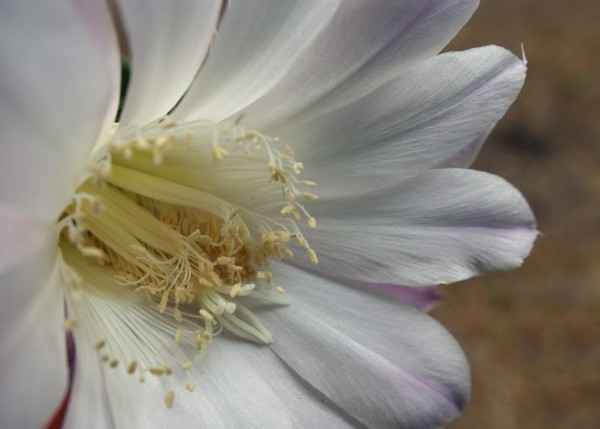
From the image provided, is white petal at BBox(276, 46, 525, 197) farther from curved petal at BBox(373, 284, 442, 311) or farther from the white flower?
curved petal at BBox(373, 284, 442, 311)

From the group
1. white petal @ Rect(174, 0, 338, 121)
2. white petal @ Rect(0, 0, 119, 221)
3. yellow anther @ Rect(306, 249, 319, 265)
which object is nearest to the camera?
white petal @ Rect(0, 0, 119, 221)

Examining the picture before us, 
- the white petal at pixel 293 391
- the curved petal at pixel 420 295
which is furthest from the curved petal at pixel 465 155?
the white petal at pixel 293 391

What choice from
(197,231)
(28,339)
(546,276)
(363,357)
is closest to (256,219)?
(197,231)

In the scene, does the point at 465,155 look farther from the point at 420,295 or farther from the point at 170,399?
the point at 170,399

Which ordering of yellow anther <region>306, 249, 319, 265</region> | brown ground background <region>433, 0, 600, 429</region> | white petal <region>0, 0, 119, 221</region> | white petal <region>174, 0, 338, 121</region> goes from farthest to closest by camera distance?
brown ground background <region>433, 0, 600, 429</region>
yellow anther <region>306, 249, 319, 265</region>
white petal <region>174, 0, 338, 121</region>
white petal <region>0, 0, 119, 221</region>

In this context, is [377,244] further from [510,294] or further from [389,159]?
[510,294]

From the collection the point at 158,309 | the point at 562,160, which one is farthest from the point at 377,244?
the point at 562,160

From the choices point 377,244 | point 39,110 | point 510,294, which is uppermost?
point 39,110

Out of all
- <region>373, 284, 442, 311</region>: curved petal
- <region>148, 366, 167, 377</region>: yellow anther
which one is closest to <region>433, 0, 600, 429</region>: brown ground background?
<region>373, 284, 442, 311</region>: curved petal
